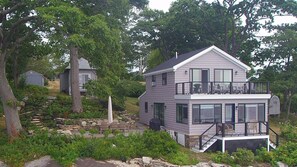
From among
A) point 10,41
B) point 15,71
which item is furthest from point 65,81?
point 10,41

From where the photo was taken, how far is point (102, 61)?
73.3ft

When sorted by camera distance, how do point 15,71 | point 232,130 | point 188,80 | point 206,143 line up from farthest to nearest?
point 15,71 < point 188,80 < point 232,130 < point 206,143

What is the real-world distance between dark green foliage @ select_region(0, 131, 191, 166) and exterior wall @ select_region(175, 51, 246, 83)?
615cm

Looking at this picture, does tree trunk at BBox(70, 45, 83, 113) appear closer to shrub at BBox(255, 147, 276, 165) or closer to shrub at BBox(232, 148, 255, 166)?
shrub at BBox(232, 148, 255, 166)

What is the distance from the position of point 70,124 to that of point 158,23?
20398 mm

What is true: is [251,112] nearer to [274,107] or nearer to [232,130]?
[232,130]

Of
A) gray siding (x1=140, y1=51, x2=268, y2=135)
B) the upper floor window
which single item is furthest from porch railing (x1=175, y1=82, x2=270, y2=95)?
the upper floor window

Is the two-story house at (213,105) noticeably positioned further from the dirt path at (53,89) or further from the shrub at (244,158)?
the dirt path at (53,89)

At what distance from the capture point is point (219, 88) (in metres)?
22.4

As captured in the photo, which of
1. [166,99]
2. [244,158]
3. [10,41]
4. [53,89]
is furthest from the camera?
[53,89]

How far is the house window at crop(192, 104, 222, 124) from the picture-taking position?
2136 centimetres

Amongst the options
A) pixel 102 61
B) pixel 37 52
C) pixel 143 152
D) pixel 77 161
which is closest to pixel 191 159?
pixel 143 152

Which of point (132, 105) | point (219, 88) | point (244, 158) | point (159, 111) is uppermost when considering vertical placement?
point (219, 88)

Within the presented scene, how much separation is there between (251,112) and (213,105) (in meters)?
2.98
